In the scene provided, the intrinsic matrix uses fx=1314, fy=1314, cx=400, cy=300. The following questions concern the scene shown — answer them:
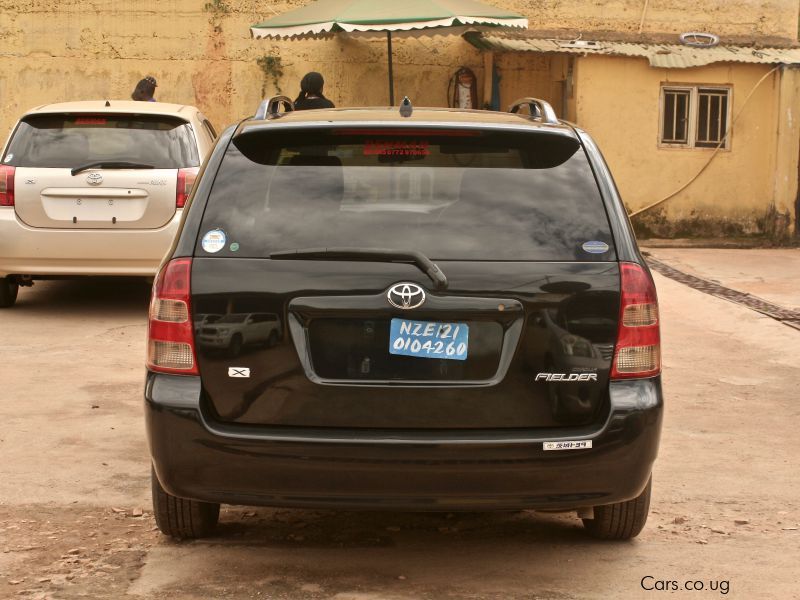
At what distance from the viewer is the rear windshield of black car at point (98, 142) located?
33.2 feet

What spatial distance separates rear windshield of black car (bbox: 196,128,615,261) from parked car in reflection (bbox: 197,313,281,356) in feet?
0.70

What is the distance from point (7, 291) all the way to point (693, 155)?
9.21 metres

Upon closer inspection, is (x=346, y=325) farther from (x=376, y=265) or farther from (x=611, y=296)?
(x=611, y=296)

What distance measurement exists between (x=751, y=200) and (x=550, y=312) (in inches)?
521

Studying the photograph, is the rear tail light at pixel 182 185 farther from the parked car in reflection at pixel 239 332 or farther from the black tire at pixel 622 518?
the parked car in reflection at pixel 239 332

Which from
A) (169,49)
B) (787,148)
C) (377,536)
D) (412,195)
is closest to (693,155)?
(787,148)

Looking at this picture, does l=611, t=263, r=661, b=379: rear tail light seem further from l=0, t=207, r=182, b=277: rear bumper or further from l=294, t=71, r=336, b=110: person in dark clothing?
l=294, t=71, r=336, b=110: person in dark clothing

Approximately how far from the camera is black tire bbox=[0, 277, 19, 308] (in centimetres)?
1077

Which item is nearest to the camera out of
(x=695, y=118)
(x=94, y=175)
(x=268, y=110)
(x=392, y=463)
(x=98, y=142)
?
(x=392, y=463)

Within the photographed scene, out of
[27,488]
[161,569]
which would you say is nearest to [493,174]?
[161,569]

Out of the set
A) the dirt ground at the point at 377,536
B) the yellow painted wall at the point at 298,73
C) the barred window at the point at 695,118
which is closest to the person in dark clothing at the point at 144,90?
the yellow painted wall at the point at 298,73

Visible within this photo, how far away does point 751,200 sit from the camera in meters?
16.7

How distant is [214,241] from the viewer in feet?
14.0

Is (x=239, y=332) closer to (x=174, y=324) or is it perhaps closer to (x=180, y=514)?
(x=174, y=324)
